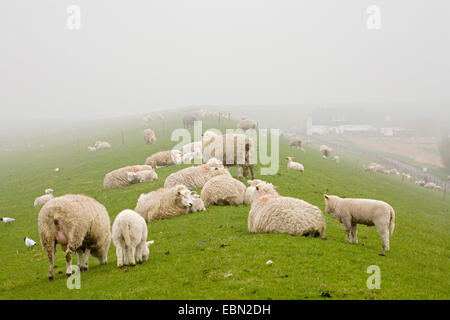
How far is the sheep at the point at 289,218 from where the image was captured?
11641mm

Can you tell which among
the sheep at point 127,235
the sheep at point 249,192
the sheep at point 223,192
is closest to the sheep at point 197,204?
the sheep at point 223,192

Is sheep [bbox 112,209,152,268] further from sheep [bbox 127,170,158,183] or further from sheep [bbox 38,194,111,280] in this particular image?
sheep [bbox 127,170,158,183]

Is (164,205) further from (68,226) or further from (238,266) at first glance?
(238,266)

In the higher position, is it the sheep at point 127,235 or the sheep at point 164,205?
the sheep at point 127,235

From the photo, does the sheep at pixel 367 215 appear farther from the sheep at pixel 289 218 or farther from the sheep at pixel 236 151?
the sheep at pixel 236 151

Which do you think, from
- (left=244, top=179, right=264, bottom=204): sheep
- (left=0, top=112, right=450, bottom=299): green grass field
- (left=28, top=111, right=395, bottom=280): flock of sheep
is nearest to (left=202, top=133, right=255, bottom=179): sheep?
(left=28, top=111, right=395, bottom=280): flock of sheep

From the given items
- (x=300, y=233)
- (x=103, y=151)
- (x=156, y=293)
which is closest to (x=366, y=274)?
(x=300, y=233)

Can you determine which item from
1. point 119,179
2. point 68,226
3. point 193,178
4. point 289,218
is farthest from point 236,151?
point 68,226

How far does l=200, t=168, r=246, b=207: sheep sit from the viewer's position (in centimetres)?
1736

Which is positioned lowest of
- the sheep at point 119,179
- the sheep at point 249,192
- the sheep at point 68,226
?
the sheep at point 119,179

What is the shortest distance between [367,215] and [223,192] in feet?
25.8

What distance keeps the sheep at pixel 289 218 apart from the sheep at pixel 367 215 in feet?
2.45
